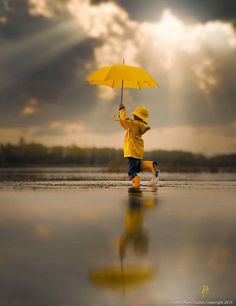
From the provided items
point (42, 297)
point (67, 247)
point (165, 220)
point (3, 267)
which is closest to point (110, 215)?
point (165, 220)

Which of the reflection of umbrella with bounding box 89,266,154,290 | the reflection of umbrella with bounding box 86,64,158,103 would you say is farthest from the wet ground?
the reflection of umbrella with bounding box 86,64,158,103

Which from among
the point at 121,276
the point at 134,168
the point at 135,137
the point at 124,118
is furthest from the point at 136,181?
the point at 121,276

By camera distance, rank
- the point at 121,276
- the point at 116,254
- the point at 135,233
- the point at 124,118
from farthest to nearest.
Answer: the point at 124,118
the point at 135,233
the point at 116,254
the point at 121,276

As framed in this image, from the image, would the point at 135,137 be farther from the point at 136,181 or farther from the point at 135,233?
the point at 135,233

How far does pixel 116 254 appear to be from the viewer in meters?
5.84

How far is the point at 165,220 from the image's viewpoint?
340 inches

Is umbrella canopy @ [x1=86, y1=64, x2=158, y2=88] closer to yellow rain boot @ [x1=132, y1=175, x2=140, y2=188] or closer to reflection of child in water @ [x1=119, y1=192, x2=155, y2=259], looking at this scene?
yellow rain boot @ [x1=132, y1=175, x2=140, y2=188]

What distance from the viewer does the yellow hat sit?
1543 centimetres

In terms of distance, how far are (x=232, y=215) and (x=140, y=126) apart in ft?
21.0

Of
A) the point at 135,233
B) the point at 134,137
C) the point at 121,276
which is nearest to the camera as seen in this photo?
the point at 121,276

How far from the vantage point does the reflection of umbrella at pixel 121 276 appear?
4.63m

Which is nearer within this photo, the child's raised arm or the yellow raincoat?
the child's raised arm

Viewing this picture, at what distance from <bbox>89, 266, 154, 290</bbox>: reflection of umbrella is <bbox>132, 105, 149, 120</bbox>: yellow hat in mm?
10364

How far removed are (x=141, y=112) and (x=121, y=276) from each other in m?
10.8
